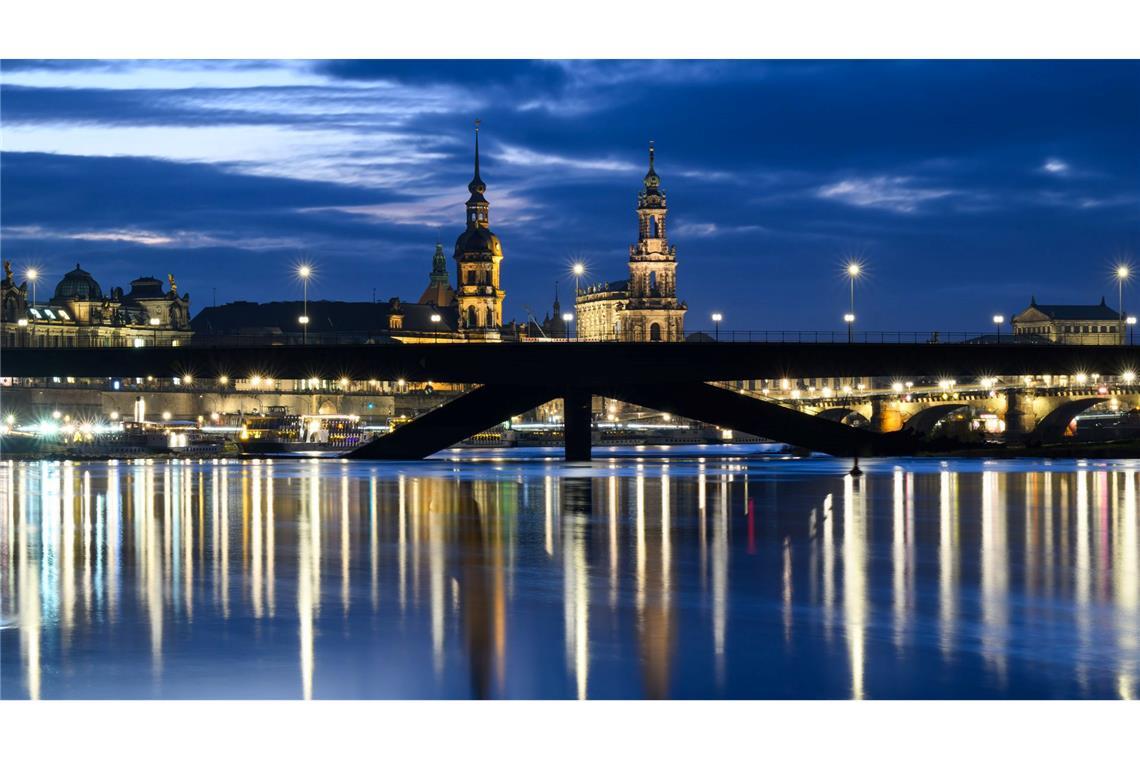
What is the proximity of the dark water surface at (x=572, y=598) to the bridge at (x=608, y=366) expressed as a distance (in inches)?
1639

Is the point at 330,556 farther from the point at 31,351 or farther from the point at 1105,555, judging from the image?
the point at 31,351

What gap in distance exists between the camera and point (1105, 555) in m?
39.8

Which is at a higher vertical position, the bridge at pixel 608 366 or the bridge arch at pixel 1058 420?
the bridge at pixel 608 366

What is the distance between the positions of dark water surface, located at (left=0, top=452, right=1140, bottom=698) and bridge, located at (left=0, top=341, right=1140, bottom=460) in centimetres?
4162

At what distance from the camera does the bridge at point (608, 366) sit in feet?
341

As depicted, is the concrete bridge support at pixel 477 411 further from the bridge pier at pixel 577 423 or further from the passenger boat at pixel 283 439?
the passenger boat at pixel 283 439

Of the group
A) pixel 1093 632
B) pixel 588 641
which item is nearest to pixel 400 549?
pixel 588 641

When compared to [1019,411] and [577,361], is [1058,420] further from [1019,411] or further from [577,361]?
[577,361]

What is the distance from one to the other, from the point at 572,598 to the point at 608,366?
73.4m

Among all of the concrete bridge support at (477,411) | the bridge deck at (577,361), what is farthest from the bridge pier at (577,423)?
the bridge deck at (577,361)

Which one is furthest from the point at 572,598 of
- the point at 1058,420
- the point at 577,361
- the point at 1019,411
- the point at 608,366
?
the point at 1058,420

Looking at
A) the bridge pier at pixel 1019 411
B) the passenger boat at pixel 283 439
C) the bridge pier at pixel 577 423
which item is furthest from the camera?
the bridge pier at pixel 1019 411

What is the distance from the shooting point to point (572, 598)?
31641mm

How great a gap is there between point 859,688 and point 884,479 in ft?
194
